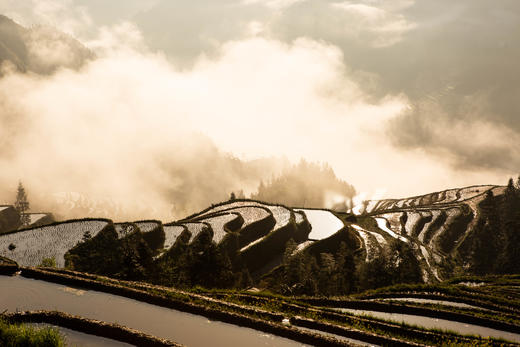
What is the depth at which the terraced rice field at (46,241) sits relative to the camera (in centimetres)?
5172

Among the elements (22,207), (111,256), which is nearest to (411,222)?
(111,256)

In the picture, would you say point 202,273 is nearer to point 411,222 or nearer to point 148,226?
point 148,226

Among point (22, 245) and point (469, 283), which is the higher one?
point (22, 245)

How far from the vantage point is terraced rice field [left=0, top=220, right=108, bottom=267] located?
170ft

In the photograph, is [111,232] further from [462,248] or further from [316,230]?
[462,248]

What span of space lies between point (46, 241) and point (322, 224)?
6217 cm

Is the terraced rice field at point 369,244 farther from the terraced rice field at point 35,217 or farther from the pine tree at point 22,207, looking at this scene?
the pine tree at point 22,207

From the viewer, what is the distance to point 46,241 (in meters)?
57.8

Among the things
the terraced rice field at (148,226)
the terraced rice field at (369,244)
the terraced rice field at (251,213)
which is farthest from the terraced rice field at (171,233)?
the terraced rice field at (369,244)

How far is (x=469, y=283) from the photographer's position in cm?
5016

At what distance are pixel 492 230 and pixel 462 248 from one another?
9.56 metres

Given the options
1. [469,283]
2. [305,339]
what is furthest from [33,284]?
[469,283]

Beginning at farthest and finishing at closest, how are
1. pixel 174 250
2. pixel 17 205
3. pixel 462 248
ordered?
pixel 17 205 → pixel 462 248 → pixel 174 250

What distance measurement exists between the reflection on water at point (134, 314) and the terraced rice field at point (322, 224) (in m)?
58.7
